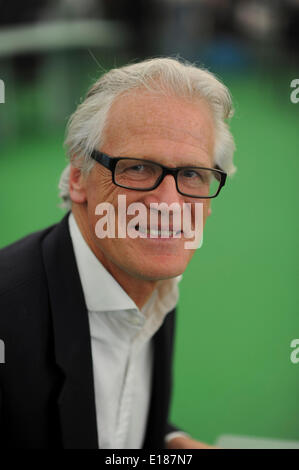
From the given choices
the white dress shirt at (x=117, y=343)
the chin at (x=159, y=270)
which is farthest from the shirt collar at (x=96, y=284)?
the chin at (x=159, y=270)

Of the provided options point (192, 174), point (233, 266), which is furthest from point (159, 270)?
point (233, 266)

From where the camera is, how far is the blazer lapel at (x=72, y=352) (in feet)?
Result: 3.60

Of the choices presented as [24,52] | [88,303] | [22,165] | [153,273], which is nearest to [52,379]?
[88,303]

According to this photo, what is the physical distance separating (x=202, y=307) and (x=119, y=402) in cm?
185

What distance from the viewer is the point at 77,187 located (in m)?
1.11

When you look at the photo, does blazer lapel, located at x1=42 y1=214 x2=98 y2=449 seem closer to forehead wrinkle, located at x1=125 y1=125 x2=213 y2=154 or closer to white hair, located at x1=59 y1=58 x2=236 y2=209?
white hair, located at x1=59 y1=58 x2=236 y2=209

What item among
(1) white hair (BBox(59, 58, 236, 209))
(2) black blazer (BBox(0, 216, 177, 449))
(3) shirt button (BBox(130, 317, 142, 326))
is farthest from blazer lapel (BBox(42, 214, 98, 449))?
(1) white hair (BBox(59, 58, 236, 209))

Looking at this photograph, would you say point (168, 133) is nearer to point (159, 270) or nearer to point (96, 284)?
point (159, 270)

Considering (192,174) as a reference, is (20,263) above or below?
below

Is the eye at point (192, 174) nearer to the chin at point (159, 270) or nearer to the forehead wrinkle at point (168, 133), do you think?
the forehead wrinkle at point (168, 133)

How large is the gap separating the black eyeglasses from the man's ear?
112 millimetres

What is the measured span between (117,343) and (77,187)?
347 mm

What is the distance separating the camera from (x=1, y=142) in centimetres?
496

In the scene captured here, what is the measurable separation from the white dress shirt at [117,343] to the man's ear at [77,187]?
9cm
